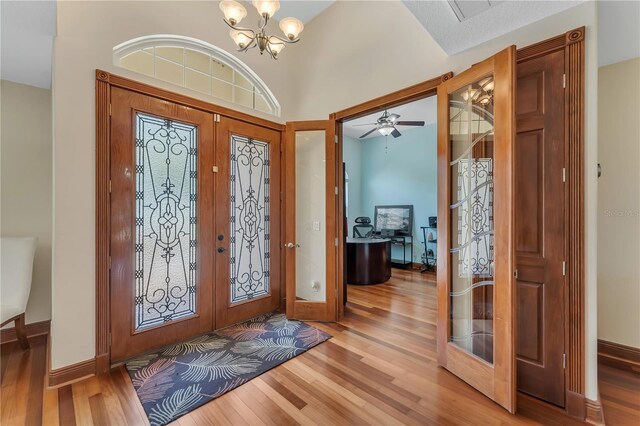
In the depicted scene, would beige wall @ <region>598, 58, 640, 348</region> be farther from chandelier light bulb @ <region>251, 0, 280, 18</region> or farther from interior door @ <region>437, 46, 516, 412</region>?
chandelier light bulb @ <region>251, 0, 280, 18</region>

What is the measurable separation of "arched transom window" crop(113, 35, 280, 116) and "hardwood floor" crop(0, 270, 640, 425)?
2.83 metres

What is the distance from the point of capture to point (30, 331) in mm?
2873

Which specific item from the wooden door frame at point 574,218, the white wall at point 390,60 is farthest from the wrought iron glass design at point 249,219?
the wooden door frame at point 574,218

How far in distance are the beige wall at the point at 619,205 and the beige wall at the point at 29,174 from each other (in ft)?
19.5

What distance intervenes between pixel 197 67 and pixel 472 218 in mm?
3332

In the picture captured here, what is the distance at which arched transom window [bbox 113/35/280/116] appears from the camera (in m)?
2.62

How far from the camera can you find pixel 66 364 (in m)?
2.09

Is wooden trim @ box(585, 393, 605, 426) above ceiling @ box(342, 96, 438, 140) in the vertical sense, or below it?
below

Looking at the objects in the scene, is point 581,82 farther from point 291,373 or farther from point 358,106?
point 291,373

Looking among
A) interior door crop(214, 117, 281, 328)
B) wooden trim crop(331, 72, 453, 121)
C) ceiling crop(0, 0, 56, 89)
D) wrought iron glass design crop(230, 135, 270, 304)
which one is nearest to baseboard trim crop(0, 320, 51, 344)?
interior door crop(214, 117, 281, 328)

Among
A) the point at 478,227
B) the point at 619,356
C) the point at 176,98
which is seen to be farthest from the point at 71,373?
the point at 619,356

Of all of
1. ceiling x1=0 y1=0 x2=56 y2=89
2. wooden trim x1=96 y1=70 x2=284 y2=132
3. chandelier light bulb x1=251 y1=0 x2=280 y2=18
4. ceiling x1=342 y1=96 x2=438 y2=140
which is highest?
ceiling x1=342 y1=96 x2=438 y2=140

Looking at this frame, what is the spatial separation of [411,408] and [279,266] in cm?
231

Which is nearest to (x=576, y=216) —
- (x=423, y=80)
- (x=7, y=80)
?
(x=423, y=80)
